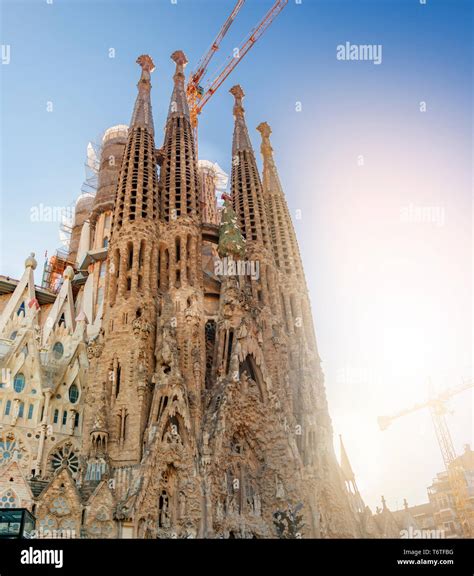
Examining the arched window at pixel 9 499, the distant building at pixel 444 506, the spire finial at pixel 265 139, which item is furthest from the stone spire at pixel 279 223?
the distant building at pixel 444 506

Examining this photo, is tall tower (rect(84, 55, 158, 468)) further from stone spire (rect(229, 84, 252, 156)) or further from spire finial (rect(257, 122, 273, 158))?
spire finial (rect(257, 122, 273, 158))

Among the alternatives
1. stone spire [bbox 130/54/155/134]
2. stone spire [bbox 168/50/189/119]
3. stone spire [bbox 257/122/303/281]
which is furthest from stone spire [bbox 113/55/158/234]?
stone spire [bbox 257/122/303/281]

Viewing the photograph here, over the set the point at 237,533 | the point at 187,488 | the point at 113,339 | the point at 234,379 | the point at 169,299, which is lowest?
the point at 237,533

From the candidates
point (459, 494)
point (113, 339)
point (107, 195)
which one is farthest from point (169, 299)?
point (459, 494)

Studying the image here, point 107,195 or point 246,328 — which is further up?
point 107,195

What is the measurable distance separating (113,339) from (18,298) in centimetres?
1106

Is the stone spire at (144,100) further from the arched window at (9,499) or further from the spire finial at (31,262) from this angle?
the arched window at (9,499)

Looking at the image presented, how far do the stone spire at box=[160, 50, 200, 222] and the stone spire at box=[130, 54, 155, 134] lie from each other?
1.81 metres

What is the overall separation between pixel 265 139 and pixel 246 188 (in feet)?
33.1

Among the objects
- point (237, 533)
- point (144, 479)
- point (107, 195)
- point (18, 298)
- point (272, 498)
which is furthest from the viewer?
point (107, 195)

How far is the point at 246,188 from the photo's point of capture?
42.7 m
